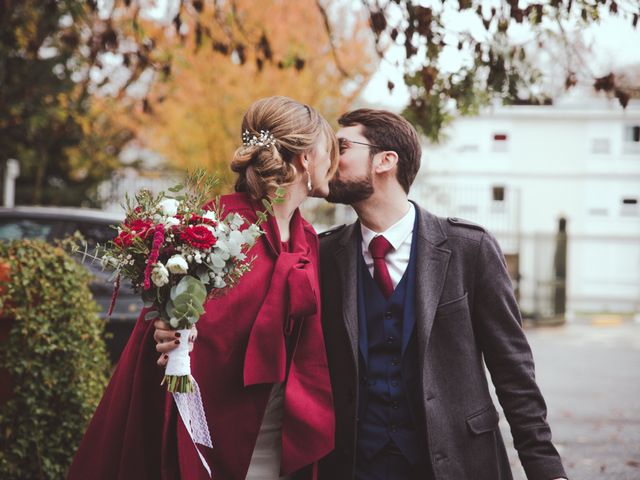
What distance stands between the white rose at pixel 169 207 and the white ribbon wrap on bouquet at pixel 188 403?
427mm

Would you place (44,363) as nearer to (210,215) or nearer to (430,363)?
(210,215)

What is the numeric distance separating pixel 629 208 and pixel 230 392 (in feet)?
116

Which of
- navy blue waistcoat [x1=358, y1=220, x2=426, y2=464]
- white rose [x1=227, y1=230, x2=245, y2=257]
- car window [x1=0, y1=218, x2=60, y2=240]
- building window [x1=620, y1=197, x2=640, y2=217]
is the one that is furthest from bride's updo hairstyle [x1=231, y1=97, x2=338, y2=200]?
building window [x1=620, y1=197, x2=640, y2=217]

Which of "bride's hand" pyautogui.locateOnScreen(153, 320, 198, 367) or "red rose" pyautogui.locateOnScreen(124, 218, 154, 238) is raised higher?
"red rose" pyautogui.locateOnScreen(124, 218, 154, 238)

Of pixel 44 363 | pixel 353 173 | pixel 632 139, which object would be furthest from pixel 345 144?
pixel 632 139

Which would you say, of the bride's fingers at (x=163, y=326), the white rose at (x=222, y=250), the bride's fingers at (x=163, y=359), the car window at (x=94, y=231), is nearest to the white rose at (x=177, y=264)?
the white rose at (x=222, y=250)

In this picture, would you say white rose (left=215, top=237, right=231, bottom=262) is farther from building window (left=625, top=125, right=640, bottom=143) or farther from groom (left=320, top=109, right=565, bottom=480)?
building window (left=625, top=125, right=640, bottom=143)

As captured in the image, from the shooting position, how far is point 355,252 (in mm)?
3311

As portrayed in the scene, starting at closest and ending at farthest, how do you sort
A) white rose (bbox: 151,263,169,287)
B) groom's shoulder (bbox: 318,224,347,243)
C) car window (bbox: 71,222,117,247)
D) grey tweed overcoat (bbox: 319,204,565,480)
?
white rose (bbox: 151,263,169,287) → grey tweed overcoat (bbox: 319,204,565,480) → groom's shoulder (bbox: 318,224,347,243) → car window (bbox: 71,222,117,247)

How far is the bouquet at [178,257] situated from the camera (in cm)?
256

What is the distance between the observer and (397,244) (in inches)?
129

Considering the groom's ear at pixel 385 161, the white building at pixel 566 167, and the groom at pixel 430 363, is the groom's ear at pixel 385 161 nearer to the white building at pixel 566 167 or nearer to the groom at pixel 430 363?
the groom at pixel 430 363

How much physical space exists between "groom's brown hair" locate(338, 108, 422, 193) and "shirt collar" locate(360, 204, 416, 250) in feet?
0.54

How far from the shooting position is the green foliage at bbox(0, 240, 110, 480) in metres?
4.43
